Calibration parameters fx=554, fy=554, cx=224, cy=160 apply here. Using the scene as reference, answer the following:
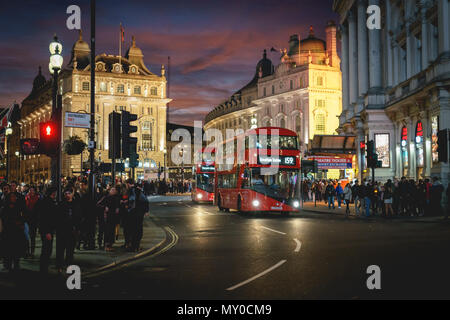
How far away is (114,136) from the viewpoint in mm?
14695

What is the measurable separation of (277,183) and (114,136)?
43.3 feet

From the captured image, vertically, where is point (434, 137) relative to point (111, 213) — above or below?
above

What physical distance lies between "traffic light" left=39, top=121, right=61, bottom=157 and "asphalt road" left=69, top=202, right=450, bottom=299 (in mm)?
3155

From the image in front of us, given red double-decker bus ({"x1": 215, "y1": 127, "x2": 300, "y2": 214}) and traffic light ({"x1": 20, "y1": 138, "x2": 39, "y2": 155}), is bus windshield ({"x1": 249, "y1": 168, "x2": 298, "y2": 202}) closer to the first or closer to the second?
red double-decker bus ({"x1": 215, "y1": 127, "x2": 300, "y2": 214})

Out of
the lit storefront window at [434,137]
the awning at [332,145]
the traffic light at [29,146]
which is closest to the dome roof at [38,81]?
the awning at [332,145]

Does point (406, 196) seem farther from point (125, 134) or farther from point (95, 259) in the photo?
point (95, 259)

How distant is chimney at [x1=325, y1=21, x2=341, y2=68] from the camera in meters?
92.2

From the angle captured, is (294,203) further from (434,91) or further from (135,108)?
(135,108)

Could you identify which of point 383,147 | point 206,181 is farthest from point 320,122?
point 383,147

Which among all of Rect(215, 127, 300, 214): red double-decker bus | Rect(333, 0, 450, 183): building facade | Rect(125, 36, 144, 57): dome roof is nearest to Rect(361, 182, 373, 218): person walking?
Rect(215, 127, 300, 214): red double-decker bus

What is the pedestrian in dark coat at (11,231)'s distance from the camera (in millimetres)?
10617

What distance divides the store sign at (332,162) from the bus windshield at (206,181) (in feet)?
33.5
